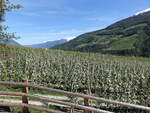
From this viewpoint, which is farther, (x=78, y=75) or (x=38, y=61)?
(x=38, y=61)

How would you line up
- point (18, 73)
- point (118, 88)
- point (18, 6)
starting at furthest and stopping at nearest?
point (18, 73) < point (118, 88) < point (18, 6)

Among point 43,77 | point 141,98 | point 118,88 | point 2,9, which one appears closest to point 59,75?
point 43,77

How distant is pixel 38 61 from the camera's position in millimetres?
56094

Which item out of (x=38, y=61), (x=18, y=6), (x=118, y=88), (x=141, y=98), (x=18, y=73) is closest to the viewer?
(x=18, y=6)

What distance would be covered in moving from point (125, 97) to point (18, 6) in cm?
2430

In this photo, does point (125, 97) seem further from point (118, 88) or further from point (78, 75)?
point (78, 75)

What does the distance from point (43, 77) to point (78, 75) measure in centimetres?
647

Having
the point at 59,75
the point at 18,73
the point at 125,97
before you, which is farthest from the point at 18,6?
the point at 59,75

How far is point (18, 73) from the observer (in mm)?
48219

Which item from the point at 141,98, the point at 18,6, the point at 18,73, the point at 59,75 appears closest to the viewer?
the point at 18,6

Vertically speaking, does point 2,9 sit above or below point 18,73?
above

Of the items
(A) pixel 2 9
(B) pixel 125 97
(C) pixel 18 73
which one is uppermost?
(A) pixel 2 9

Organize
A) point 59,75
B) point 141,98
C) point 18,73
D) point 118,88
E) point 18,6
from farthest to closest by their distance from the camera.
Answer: point 59,75 < point 18,73 < point 118,88 < point 141,98 < point 18,6

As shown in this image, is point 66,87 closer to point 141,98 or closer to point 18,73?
point 18,73
